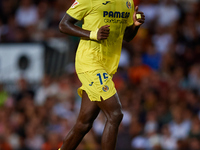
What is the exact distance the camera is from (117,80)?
439 inches

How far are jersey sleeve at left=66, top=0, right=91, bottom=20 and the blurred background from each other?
→ 469cm

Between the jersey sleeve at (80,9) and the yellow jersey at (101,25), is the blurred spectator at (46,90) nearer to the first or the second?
the yellow jersey at (101,25)

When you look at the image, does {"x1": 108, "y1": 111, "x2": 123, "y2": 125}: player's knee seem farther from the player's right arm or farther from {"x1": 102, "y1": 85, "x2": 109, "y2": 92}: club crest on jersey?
the player's right arm

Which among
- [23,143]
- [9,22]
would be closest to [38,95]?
[23,143]

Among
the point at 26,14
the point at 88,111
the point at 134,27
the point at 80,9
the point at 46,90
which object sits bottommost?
the point at 46,90

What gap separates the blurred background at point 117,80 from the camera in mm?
9797

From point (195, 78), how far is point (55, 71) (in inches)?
160

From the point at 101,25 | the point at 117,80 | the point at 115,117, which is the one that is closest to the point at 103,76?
the point at 115,117

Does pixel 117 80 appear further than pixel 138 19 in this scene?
Yes

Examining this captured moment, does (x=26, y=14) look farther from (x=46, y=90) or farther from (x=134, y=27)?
(x=134, y=27)

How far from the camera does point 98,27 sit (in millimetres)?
5438

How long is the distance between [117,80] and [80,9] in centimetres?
591

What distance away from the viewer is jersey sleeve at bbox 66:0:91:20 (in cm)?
534

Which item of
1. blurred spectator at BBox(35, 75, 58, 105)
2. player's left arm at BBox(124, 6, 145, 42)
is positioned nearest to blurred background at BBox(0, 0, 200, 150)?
blurred spectator at BBox(35, 75, 58, 105)
